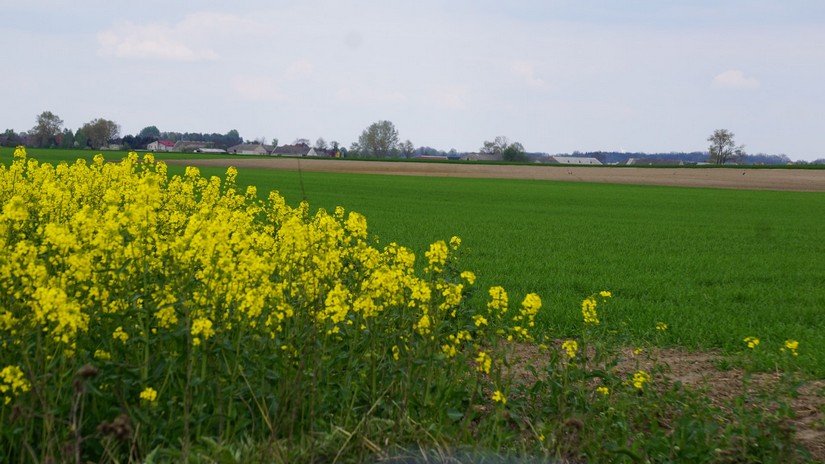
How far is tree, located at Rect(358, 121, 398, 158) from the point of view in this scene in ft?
427

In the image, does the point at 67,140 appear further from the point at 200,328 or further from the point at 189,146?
the point at 200,328

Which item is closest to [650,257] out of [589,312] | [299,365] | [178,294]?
[589,312]

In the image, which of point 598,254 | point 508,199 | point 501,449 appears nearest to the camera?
point 501,449

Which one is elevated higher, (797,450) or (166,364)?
(166,364)

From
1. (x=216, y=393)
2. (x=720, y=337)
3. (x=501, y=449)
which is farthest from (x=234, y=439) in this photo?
(x=720, y=337)

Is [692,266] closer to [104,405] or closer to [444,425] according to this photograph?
[444,425]

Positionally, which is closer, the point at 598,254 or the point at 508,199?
the point at 598,254

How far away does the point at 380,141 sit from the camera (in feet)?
428

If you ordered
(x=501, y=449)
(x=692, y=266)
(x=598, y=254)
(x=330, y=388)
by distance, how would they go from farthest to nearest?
(x=598, y=254) < (x=692, y=266) < (x=330, y=388) < (x=501, y=449)

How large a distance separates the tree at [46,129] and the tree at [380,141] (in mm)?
50142

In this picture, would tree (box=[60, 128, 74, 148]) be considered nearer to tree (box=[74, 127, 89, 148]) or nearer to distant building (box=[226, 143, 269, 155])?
tree (box=[74, 127, 89, 148])

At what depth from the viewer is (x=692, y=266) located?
52.9 ft

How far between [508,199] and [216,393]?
36373mm

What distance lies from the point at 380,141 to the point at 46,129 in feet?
179
